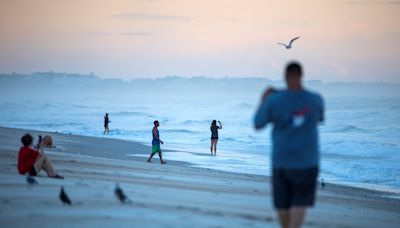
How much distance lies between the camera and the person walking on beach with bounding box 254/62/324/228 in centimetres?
525

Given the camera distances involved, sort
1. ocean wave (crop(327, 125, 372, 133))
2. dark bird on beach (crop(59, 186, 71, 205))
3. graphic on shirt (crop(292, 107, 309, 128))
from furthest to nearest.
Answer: ocean wave (crop(327, 125, 372, 133)) < dark bird on beach (crop(59, 186, 71, 205)) < graphic on shirt (crop(292, 107, 309, 128))

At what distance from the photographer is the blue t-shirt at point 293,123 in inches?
206

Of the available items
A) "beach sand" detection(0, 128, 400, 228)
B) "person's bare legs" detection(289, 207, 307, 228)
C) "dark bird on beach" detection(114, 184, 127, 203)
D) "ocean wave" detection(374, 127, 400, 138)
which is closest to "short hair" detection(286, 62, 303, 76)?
"person's bare legs" detection(289, 207, 307, 228)

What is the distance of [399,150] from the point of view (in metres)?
31.8

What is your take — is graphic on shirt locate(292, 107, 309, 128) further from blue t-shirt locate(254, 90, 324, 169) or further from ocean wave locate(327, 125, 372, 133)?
ocean wave locate(327, 125, 372, 133)

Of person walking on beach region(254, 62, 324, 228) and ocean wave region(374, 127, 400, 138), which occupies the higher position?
ocean wave region(374, 127, 400, 138)

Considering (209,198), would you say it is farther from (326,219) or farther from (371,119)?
(371,119)

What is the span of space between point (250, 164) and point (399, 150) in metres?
12.4

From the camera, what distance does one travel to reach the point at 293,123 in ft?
17.2

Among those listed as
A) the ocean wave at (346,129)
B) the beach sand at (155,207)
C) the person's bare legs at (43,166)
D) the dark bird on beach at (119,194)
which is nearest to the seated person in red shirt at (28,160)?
the person's bare legs at (43,166)

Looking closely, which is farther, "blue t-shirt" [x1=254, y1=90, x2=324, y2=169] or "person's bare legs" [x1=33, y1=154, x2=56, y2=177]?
"person's bare legs" [x1=33, y1=154, x2=56, y2=177]

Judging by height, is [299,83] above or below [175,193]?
above

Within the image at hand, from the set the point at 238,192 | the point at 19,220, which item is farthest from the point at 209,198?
the point at 19,220

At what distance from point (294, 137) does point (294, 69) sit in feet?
1.92
